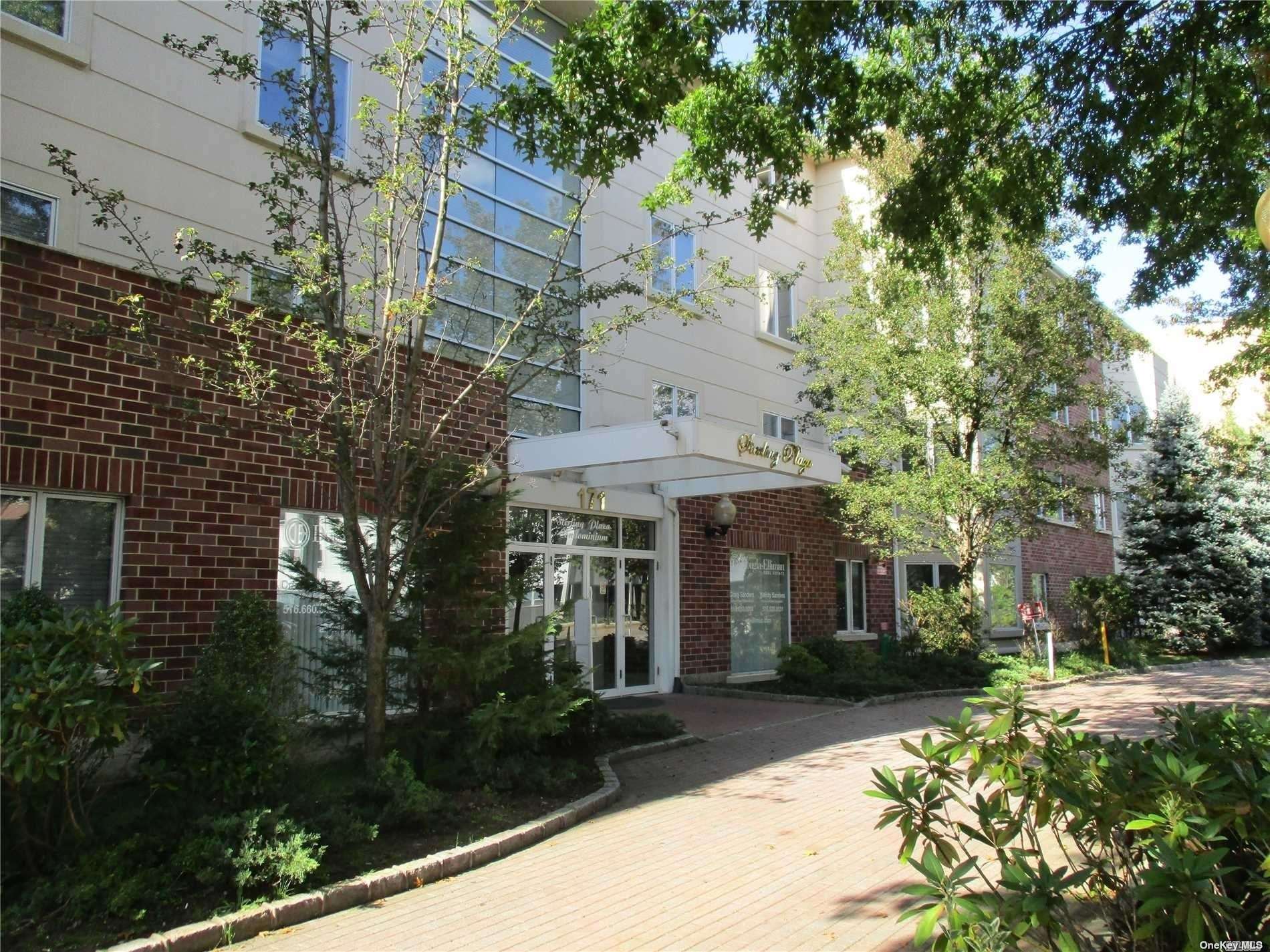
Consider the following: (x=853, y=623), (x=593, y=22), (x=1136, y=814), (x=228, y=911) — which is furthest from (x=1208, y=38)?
(x=853, y=623)

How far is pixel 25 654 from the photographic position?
4688 millimetres

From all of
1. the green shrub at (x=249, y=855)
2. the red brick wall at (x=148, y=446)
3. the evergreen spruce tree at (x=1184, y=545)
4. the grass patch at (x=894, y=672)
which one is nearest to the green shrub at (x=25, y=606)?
the red brick wall at (x=148, y=446)

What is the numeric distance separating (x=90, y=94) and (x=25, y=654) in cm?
629

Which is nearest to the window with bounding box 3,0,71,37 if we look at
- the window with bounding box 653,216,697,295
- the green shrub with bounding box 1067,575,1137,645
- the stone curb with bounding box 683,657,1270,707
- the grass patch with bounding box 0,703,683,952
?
the grass patch with bounding box 0,703,683,952

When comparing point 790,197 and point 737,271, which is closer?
point 790,197

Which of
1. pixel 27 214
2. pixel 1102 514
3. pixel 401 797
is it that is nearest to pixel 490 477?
pixel 401 797

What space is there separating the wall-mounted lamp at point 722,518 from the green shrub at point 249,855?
10.5 m

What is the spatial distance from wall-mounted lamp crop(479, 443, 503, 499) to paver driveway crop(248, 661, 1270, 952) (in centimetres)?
280

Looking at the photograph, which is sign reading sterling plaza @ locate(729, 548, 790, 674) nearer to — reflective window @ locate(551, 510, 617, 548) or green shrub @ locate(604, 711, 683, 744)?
reflective window @ locate(551, 510, 617, 548)

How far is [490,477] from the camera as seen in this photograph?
844 cm

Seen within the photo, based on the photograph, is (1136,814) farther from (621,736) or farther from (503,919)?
(621,736)

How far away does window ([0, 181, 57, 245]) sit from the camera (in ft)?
26.7

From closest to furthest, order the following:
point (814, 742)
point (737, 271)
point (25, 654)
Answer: point (25, 654), point (814, 742), point (737, 271)

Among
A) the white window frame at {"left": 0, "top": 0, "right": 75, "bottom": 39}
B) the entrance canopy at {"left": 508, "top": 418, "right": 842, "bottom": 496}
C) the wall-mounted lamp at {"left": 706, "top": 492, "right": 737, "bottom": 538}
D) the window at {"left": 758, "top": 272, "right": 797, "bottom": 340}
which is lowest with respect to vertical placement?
the wall-mounted lamp at {"left": 706, "top": 492, "right": 737, "bottom": 538}
